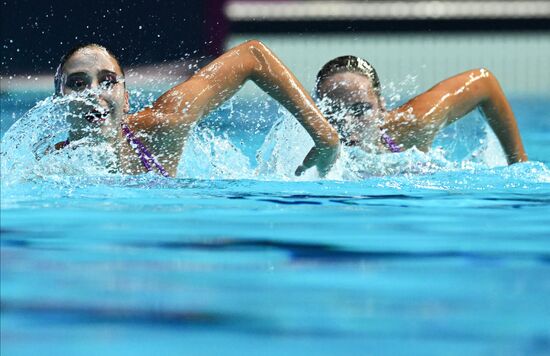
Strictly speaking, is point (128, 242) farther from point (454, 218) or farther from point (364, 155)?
point (364, 155)

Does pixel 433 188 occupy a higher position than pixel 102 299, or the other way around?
pixel 433 188

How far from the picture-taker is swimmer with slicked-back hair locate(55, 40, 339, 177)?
338 centimetres

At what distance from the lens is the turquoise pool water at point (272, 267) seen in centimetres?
158

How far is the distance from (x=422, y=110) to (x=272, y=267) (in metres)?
2.40

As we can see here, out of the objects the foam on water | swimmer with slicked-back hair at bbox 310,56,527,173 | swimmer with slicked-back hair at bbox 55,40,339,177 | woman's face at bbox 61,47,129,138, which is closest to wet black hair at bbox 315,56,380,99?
swimmer with slicked-back hair at bbox 310,56,527,173

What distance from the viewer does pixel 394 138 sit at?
170 inches

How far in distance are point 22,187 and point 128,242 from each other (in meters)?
0.94

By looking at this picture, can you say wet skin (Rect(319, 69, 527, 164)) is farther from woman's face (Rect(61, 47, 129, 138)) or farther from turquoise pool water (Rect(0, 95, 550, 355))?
woman's face (Rect(61, 47, 129, 138))

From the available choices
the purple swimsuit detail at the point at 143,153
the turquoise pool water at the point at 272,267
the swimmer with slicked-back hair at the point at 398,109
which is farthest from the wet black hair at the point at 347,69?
the purple swimsuit detail at the point at 143,153

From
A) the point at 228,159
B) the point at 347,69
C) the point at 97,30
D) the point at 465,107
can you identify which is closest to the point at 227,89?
the point at 347,69

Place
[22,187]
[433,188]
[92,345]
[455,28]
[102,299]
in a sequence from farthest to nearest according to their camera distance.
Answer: [455,28]
[433,188]
[22,187]
[102,299]
[92,345]

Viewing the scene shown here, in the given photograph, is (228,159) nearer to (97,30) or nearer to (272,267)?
(272,267)

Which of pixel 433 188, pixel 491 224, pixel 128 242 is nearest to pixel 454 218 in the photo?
pixel 491 224

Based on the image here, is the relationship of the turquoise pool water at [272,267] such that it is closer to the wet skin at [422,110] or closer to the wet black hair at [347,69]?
the wet skin at [422,110]
